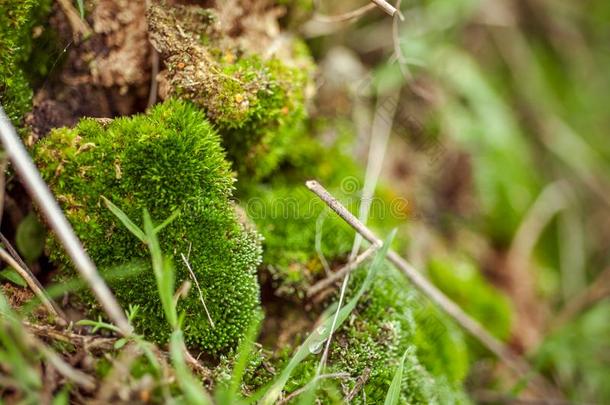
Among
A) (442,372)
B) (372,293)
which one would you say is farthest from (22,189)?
(442,372)

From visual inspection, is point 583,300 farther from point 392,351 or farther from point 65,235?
point 65,235

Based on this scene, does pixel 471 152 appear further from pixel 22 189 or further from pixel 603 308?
pixel 22 189

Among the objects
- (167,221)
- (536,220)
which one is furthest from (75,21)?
(536,220)

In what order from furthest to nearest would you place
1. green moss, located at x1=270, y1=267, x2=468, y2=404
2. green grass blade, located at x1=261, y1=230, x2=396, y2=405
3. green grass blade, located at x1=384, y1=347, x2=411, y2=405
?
green moss, located at x1=270, y1=267, x2=468, y2=404
green grass blade, located at x1=384, y1=347, x2=411, y2=405
green grass blade, located at x1=261, y1=230, x2=396, y2=405

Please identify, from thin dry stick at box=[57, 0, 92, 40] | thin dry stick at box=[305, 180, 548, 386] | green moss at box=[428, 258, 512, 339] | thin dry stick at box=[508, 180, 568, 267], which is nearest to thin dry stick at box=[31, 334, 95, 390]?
thin dry stick at box=[305, 180, 548, 386]

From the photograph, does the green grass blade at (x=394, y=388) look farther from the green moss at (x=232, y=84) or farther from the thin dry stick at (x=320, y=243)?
the green moss at (x=232, y=84)

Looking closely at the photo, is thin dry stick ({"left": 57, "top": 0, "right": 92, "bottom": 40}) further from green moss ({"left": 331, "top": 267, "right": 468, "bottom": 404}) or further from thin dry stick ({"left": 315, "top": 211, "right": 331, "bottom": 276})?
green moss ({"left": 331, "top": 267, "right": 468, "bottom": 404})
